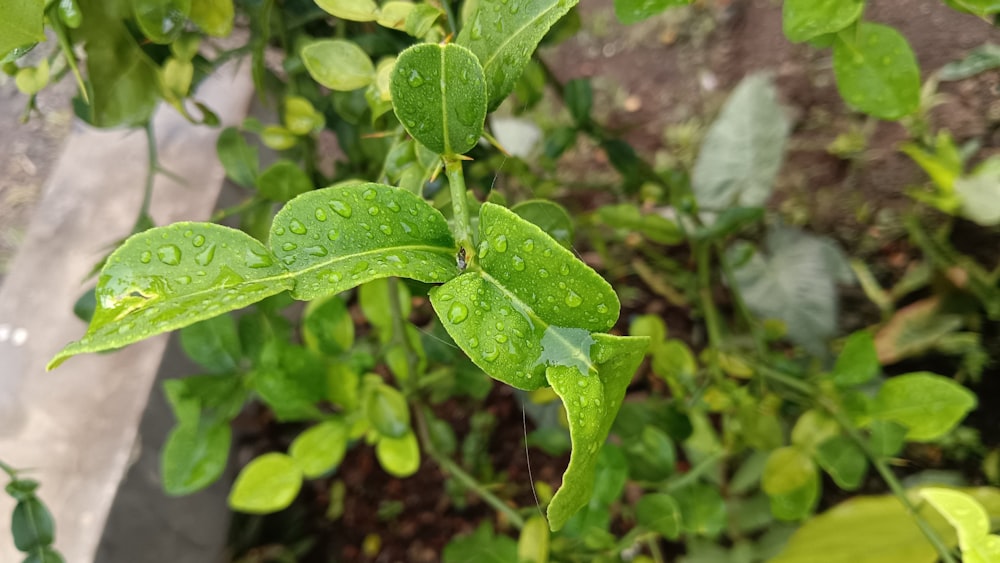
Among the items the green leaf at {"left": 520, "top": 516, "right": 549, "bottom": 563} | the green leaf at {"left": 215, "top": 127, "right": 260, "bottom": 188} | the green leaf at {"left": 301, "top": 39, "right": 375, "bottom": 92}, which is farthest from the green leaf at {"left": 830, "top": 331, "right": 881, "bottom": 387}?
the green leaf at {"left": 215, "top": 127, "right": 260, "bottom": 188}

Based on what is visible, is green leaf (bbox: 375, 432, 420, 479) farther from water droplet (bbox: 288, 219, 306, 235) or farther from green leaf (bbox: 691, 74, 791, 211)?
green leaf (bbox: 691, 74, 791, 211)

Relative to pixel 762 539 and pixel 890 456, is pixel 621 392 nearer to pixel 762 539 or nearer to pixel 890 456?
pixel 890 456

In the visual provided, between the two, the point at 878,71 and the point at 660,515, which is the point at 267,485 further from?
the point at 878,71

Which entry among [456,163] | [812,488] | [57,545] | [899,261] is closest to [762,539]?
[812,488]

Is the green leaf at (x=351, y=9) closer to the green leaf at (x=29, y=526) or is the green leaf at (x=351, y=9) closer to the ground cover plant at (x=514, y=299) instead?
the ground cover plant at (x=514, y=299)

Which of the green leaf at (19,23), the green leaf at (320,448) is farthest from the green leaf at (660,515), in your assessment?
the green leaf at (19,23)

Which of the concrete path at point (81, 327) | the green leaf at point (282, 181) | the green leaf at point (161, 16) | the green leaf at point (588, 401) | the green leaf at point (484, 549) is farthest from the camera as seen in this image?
the concrete path at point (81, 327)

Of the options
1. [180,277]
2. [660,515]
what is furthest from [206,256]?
[660,515]
